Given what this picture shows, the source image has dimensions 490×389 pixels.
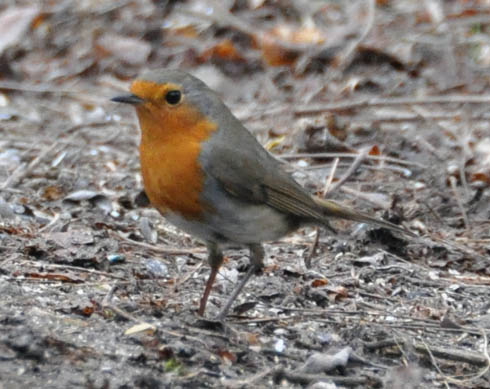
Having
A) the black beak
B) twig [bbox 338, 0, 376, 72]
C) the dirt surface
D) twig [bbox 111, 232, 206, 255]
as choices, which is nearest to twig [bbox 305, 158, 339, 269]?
the dirt surface

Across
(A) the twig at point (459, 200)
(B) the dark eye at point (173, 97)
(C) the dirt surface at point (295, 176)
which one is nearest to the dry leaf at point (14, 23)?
(C) the dirt surface at point (295, 176)

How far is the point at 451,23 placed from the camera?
27.4 ft

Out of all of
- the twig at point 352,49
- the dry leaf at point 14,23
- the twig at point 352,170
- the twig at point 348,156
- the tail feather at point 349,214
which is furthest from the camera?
the dry leaf at point 14,23

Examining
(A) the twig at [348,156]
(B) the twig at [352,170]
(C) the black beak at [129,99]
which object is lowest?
(A) the twig at [348,156]

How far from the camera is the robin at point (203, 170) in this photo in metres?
3.51

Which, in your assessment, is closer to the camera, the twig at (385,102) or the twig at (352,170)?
the twig at (352,170)

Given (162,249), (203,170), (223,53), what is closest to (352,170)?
(162,249)

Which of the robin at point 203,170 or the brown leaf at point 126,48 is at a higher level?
the robin at point 203,170

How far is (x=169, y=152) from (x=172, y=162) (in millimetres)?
47

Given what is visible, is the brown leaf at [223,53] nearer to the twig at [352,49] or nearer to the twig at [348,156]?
Result: the twig at [352,49]

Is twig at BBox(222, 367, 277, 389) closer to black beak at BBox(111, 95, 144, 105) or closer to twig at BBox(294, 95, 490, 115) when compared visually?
black beak at BBox(111, 95, 144, 105)

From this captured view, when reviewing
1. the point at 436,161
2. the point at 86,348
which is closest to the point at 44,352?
the point at 86,348

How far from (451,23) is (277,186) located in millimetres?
4989

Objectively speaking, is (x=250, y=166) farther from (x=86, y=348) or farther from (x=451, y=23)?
(x=451, y=23)
